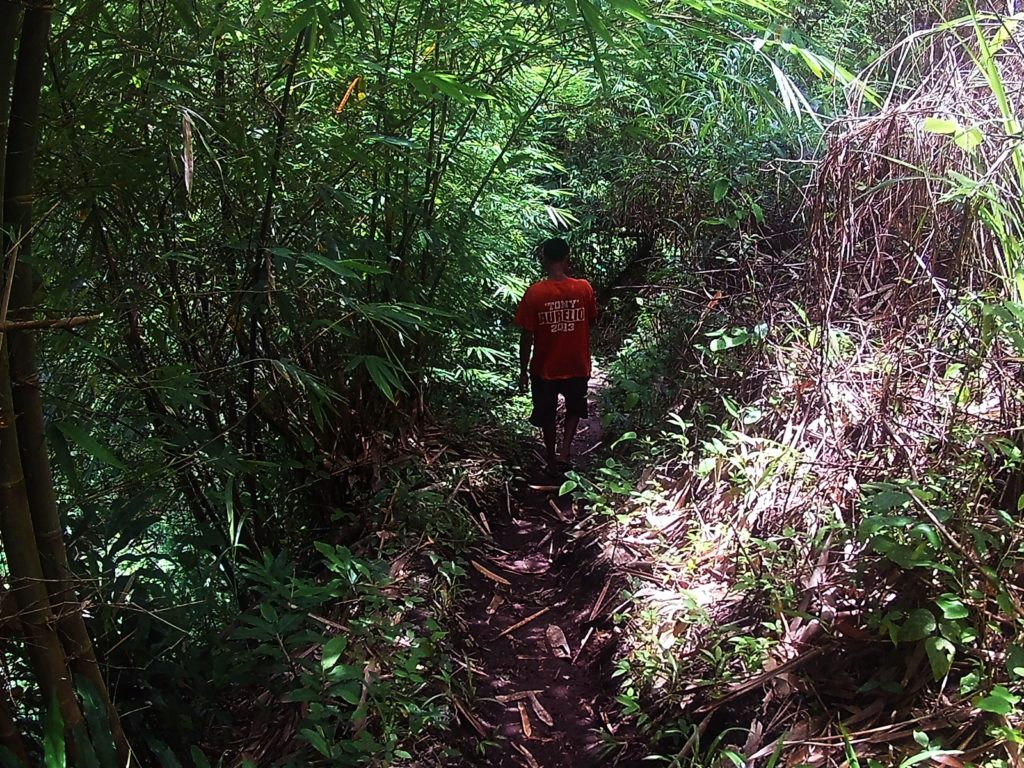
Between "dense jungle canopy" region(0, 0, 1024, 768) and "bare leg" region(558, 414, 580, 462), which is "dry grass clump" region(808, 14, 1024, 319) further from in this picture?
"bare leg" region(558, 414, 580, 462)

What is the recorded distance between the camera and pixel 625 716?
238 cm

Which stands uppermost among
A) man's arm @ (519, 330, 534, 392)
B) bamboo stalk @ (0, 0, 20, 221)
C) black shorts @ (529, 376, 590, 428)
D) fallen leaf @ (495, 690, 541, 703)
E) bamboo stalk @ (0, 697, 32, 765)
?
bamboo stalk @ (0, 0, 20, 221)

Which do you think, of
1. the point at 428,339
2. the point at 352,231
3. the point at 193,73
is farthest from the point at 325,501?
the point at 193,73

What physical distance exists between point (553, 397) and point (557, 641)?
64.1 inches

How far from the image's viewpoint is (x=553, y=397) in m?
4.22

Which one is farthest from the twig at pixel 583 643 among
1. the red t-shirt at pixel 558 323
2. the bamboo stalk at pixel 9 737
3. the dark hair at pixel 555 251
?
the dark hair at pixel 555 251

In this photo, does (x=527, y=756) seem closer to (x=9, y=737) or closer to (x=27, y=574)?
(x=9, y=737)

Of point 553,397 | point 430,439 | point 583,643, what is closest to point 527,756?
point 583,643

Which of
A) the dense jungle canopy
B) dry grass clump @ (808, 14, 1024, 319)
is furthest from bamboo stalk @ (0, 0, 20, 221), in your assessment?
dry grass clump @ (808, 14, 1024, 319)

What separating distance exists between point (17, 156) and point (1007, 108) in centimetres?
231

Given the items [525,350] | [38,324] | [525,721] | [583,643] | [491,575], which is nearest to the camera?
[38,324]

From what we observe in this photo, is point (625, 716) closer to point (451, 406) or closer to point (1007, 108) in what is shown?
point (1007, 108)

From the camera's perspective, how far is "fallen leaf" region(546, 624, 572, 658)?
2.87 meters

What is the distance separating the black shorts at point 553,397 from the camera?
4168mm
